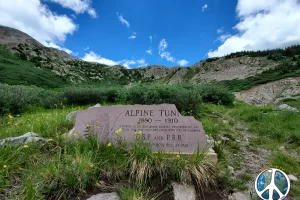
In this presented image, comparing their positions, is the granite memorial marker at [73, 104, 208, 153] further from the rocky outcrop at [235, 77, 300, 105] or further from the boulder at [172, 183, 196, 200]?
the rocky outcrop at [235, 77, 300, 105]

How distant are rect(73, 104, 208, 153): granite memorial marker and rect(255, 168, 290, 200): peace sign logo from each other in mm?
2020

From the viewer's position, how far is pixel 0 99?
323 inches

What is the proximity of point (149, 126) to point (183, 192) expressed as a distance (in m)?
1.72

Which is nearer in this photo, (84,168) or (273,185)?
(273,185)

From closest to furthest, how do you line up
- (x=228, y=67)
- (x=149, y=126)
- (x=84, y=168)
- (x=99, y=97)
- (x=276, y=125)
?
(x=84, y=168), (x=149, y=126), (x=276, y=125), (x=99, y=97), (x=228, y=67)

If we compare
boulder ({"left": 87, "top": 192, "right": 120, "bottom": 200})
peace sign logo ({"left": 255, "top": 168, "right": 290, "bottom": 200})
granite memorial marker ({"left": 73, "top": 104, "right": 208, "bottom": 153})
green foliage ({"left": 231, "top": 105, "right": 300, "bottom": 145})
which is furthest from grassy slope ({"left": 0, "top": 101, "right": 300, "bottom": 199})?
peace sign logo ({"left": 255, "top": 168, "right": 290, "bottom": 200})

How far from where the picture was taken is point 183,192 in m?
3.68

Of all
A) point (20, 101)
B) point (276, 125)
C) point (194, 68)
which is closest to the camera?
point (276, 125)

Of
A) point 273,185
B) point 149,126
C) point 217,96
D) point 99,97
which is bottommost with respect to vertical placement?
point 273,185

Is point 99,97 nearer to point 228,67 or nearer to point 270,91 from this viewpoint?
point 270,91

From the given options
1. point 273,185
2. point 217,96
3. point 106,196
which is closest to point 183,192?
point 106,196

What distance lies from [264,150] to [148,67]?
7316cm

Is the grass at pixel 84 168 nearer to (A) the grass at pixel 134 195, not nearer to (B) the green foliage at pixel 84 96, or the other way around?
(A) the grass at pixel 134 195

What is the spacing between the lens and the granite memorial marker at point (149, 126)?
4855 millimetres
